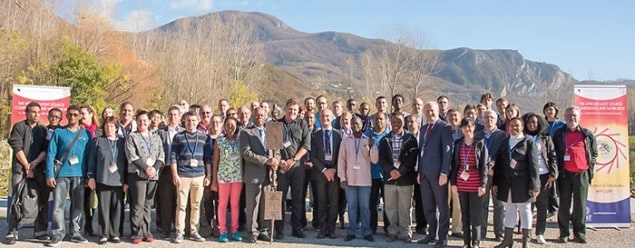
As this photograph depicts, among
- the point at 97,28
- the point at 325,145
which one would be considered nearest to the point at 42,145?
the point at 325,145

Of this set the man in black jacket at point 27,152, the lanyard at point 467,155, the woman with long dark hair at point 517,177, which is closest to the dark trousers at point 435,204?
the lanyard at point 467,155

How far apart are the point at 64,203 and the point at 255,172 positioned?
8.77 ft

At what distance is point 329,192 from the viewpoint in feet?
26.8

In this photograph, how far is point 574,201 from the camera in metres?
8.22

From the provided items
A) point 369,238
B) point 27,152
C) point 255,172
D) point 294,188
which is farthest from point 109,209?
point 369,238

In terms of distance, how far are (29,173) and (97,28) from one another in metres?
26.1

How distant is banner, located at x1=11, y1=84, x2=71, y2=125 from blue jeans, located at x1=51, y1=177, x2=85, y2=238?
64.5 inches

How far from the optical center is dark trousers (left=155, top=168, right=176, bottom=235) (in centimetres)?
784

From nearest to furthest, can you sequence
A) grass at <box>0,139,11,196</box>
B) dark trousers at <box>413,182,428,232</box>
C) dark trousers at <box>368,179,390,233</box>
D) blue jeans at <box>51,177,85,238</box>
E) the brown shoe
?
blue jeans at <box>51,177,85,238</box> < the brown shoe < dark trousers at <box>368,179,390,233</box> < dark trousers at <box>413,182,428,232</box> < grass at <box>0,139,11,196</box>

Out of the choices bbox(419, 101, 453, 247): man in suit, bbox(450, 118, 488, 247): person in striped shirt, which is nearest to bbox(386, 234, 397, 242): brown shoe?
bbox(419, 101, 453, 247): man in suit

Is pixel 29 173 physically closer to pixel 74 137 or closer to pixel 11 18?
pixel 74 137

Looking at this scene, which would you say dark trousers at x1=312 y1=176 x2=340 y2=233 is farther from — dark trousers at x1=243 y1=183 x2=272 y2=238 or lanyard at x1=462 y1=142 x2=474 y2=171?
lanyard at x1=462 y1=142 x2=474 y2=171

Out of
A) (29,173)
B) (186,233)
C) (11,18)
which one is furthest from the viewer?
(11,18)

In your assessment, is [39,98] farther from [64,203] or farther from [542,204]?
[542,204]
